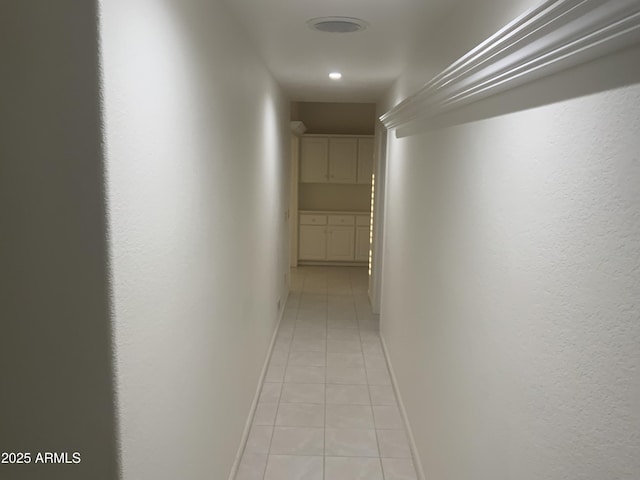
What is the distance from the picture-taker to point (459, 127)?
2119 mm

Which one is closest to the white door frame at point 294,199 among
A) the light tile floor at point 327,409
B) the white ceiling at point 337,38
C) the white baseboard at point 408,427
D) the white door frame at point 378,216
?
the white door frame at point 378,216

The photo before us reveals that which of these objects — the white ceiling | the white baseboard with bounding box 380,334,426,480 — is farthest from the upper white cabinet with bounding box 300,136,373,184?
the white baseboard with bounding box 380,334,426,480

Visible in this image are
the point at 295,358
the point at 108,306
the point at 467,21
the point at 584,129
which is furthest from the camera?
the point at 295,358

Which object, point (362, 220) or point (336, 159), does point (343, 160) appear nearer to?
point (336, 159)

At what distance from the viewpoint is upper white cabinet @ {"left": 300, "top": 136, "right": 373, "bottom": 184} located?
314 inches

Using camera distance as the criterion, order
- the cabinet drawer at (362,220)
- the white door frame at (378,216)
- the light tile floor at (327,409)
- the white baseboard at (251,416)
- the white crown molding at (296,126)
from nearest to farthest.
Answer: the white baseboard at (251,416) < the light tile floor at (327,409) < the white door frame at (378,216) < the white crown molding at (296,126) < the cabinet drawer at (362,220)

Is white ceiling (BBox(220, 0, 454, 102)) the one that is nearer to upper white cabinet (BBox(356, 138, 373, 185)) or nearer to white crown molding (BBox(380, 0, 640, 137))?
white crown molding (BBox(380, 0, 640, 137))

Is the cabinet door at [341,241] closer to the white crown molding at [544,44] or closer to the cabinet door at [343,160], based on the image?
the cabinet door at [343,160]

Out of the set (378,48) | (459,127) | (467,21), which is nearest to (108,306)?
(459,127)

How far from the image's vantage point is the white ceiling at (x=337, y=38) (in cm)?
241

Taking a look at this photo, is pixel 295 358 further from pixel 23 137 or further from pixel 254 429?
pixel 23 137

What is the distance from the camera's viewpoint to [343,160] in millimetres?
8023

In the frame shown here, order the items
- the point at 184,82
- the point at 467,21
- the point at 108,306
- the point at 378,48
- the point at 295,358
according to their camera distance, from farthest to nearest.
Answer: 1. the point at 295,358
2. the point at 378,48
3. the point at 467,21
4. the point at 184,82
5. the point at 108,306

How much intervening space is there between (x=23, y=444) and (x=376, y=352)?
3747 millimetres
